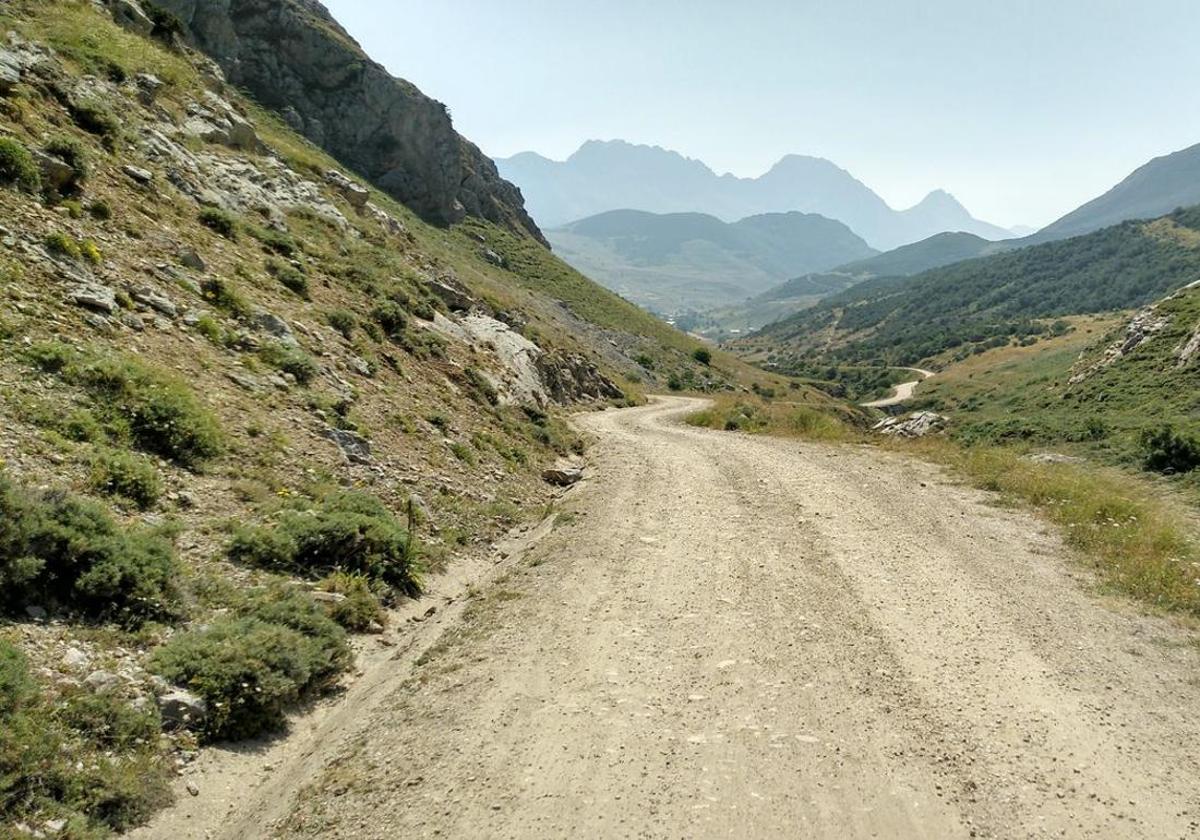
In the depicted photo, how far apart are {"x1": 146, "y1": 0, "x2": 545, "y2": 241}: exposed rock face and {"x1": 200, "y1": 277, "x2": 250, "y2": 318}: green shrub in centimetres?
6005

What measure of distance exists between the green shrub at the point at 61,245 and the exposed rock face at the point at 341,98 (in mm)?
61551

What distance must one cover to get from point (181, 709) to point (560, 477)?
13586mm

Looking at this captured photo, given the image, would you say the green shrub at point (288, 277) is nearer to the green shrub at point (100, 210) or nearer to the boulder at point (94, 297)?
the green shrub at point (100, 210)

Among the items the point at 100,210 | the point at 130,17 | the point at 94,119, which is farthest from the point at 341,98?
the point at 100,210

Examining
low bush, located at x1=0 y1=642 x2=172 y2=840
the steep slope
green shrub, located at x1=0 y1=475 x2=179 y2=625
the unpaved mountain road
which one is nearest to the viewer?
low bush, located at x1=0 y1=642 x2=172 y2=840

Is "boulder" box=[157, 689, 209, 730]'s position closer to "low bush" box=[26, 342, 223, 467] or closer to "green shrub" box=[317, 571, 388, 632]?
"green shrub" box=[317, 571, 388, 632]

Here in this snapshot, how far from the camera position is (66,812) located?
16.4 ft

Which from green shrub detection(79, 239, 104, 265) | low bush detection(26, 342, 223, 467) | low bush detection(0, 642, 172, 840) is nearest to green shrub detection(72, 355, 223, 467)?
low bush detection(26, 342, 223, 467)

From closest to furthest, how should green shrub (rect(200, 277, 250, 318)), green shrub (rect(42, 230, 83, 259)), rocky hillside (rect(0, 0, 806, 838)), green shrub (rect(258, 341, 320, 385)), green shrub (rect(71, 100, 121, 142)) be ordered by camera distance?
1. rocky hillside (rect(0, 0, 806, 838))
2. green shrub (rect(42, 230, 83, 259))
3. green shrub (rect(258, 341, 320, 385))
4. green shrub (rect(200, 277, 250, 318))
5. green shrub (rect(71, 100, 121, 142))

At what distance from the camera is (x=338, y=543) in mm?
10109

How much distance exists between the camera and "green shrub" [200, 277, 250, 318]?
49.1ft

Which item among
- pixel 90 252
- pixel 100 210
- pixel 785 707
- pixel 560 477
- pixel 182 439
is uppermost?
pixel 100 210

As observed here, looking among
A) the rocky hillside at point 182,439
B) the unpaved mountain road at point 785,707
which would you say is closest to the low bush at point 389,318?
the rocky hillside at point 182,439

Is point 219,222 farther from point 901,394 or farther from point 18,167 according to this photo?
point 901,394
